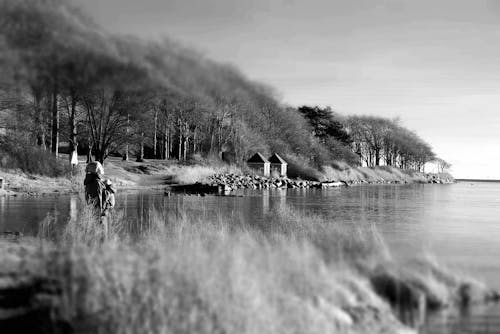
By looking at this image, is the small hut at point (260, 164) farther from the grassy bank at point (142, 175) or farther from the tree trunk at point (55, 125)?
the tree trunk at point (55, 125)

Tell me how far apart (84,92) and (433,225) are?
1320 inches

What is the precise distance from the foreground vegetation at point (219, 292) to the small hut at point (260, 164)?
184 ft

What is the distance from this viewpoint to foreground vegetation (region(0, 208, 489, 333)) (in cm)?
633

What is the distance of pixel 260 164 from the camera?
66.6m

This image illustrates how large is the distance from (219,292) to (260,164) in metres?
60.1

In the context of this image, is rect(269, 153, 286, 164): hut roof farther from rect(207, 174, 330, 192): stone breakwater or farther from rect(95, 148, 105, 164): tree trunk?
rect(95, 148, 105, 164): tree trunk

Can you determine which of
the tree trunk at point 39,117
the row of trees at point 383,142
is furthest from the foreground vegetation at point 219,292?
the row of trees at point 383,142

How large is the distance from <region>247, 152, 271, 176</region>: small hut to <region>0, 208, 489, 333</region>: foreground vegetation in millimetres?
56127

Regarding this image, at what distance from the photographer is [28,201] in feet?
90.7

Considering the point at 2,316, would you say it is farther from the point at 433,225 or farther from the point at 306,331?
the point at 433,225

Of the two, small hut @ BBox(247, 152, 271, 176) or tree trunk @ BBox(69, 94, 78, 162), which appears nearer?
tree trunk @ BBox(69, 94, 78, 162)

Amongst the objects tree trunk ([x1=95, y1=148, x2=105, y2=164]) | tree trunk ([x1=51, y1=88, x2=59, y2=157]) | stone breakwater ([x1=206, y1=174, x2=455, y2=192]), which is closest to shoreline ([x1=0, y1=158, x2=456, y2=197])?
stone breakwater ([x1=206, y1=174, x2=455, y2=192])

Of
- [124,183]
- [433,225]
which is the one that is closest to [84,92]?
[124,183]

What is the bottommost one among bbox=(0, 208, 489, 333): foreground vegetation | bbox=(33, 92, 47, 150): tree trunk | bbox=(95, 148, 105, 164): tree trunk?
bbox=(0, 208, 489, 333): foreground vegetation
